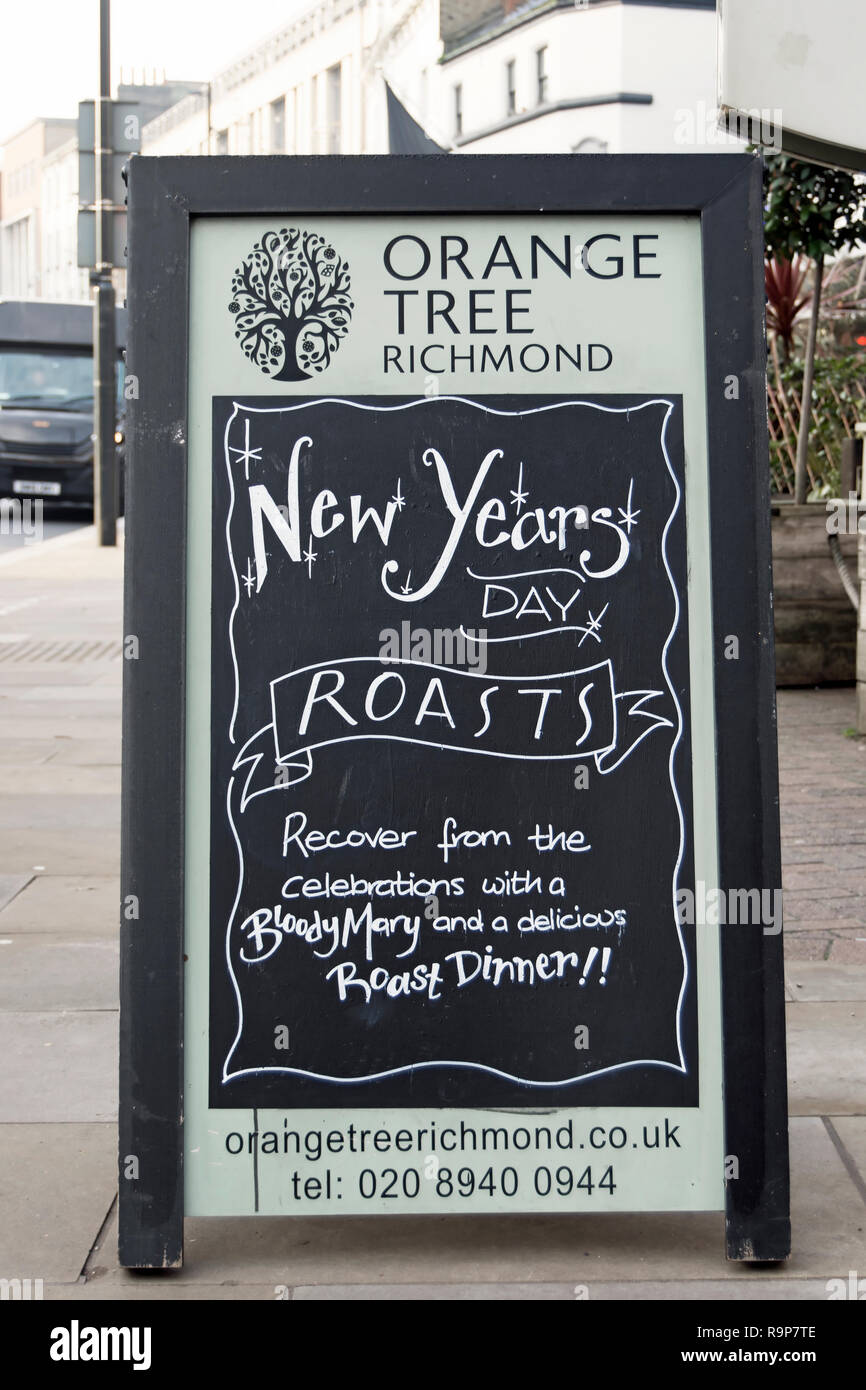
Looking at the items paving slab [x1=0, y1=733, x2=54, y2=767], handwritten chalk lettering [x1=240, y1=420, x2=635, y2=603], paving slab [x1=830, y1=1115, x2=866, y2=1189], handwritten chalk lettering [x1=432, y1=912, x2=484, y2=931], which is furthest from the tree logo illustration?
paving slab [x1=0, y1=733, x2=54, y2=767]

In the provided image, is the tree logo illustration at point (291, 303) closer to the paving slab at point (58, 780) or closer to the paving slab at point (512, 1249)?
the paving slab at point (512, 1249)

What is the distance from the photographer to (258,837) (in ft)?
10.6

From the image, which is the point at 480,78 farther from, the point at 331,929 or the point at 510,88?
the point at 331,929

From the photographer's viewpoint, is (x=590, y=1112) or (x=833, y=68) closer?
(x=590, y=1112)

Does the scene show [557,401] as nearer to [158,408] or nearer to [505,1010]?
[158,408]

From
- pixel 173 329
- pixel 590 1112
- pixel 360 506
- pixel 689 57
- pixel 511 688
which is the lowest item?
pixel 590 1112

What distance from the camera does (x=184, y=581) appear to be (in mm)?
3205

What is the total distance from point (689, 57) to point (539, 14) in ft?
14.9

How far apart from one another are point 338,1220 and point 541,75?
5202cm

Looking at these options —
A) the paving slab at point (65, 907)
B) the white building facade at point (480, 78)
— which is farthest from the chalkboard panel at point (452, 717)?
the white building facade at point (480, 78)

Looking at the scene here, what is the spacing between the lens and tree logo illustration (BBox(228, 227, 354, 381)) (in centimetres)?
322

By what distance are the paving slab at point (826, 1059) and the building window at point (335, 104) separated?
61232 mm
